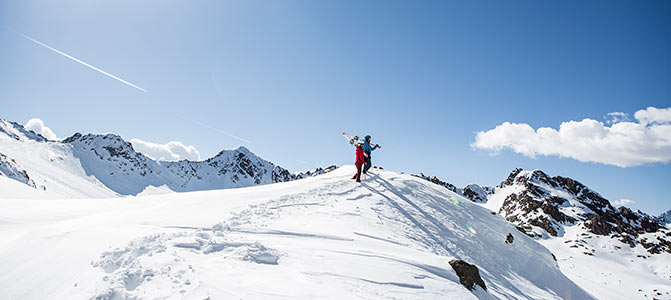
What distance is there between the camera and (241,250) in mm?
6773

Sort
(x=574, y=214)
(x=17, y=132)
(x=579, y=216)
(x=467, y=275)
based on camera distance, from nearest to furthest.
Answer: (x=467, y=275)
(x=579, y=216)
(x=574, y=214)
(x=17, y=132)

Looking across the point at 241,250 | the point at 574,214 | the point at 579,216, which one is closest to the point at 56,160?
the point at 241,250

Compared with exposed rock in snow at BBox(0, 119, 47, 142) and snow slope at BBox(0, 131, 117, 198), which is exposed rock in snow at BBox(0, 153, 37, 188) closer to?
snow slope at BBox(0, 131, 117, 198)

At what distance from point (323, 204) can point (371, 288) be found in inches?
299

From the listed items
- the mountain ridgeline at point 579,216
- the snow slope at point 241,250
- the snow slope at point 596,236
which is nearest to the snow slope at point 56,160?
the snow slope at point 241,250

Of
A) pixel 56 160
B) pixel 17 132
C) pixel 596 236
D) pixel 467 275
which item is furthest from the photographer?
pixel 17 132

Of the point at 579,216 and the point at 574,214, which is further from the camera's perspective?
the point at 574,214

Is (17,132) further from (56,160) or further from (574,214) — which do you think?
(574,214)

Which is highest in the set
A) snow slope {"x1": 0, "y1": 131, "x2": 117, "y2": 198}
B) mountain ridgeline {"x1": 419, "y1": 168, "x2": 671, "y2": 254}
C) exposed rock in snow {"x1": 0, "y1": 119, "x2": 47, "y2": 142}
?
mountain ridgeline {"x1": 419, "y1": 168, "x2": 671, "y2": 254}

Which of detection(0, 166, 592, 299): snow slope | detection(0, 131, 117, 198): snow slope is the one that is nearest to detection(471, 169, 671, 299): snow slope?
detection(0, 166, 592, 299): snow slope

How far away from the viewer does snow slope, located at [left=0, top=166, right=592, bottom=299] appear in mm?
5031

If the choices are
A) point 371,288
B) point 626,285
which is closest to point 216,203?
point 371,288

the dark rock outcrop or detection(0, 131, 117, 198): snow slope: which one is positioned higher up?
the dark rock outcrop

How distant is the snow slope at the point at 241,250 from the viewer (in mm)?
5031
